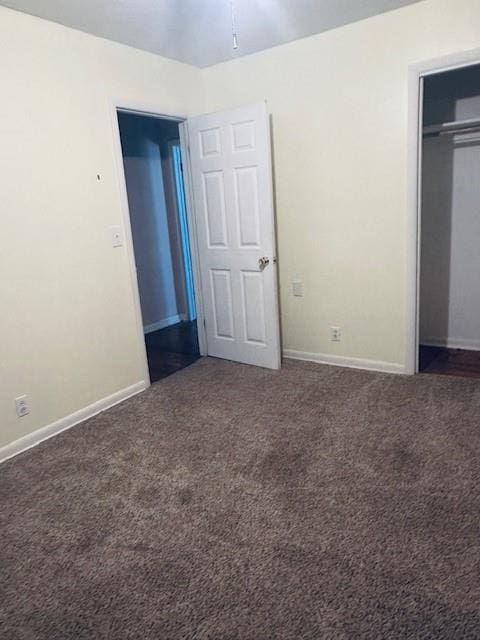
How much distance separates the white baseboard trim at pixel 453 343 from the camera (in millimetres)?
3908

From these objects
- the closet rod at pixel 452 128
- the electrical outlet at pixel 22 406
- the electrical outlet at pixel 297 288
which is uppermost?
the closet rod at pixel 452 128

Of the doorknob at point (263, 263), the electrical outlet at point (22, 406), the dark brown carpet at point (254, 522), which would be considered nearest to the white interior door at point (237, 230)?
the doorknob at point (263, 263)

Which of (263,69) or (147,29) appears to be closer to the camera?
(147,29)

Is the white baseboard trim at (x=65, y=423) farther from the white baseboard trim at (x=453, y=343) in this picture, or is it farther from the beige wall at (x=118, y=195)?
the white baseboard trim at (x=453, y=343)

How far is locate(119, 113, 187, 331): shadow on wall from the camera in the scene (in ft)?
16.6

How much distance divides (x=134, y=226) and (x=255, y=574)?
13.7 feet

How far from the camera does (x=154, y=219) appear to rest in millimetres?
5352

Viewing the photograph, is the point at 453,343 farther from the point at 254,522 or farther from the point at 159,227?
the point at 159,227

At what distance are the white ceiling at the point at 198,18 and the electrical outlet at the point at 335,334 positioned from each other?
7.11ft

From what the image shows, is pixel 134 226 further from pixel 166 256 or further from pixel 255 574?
pixel 255 574

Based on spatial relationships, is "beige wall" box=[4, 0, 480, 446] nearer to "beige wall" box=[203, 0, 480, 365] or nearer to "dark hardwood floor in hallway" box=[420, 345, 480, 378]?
"beige wall" box=[203, 0, 480, 365]

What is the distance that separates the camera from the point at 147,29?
2.90 meters

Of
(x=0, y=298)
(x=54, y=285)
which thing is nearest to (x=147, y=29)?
(x=54, y=285)

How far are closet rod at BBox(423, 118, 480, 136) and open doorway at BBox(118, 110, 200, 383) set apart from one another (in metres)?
2.52
